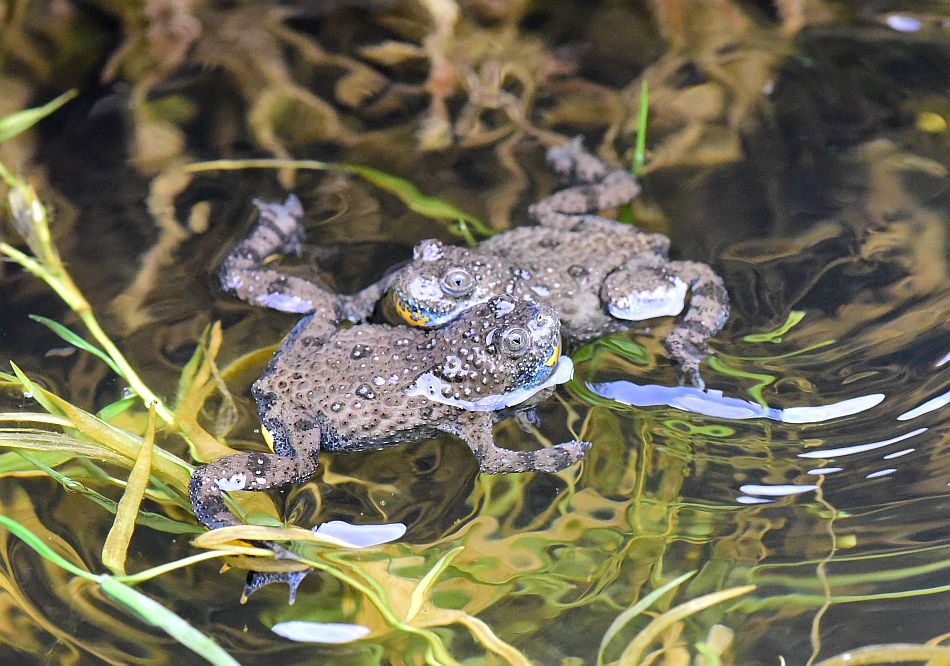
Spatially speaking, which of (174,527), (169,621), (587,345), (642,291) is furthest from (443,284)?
(169,621)

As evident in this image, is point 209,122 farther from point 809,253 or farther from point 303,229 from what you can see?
point 809,253

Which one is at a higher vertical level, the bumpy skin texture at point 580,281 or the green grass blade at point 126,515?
the bumpy skin texture at point 580,281

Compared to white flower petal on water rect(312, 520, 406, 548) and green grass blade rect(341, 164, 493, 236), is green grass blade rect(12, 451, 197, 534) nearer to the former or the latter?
white flower petal on water rect(312, 520, 406, 548)

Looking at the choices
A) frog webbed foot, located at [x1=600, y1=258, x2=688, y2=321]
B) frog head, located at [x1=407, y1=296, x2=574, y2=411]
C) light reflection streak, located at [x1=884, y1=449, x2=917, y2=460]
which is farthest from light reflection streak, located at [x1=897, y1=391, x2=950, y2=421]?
frog head, located at [x1=407, y1=296, x2=574, y2=411]

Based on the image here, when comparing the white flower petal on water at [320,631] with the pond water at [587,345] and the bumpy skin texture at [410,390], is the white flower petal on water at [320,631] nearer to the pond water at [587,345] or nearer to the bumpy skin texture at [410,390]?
the pond water at [587,345]

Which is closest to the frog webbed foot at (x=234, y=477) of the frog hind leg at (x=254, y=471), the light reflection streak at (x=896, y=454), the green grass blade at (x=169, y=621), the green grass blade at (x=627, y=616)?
the frog hind leg at (x=254, y=471)

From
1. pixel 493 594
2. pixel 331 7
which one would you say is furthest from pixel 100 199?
pixel 493 594
